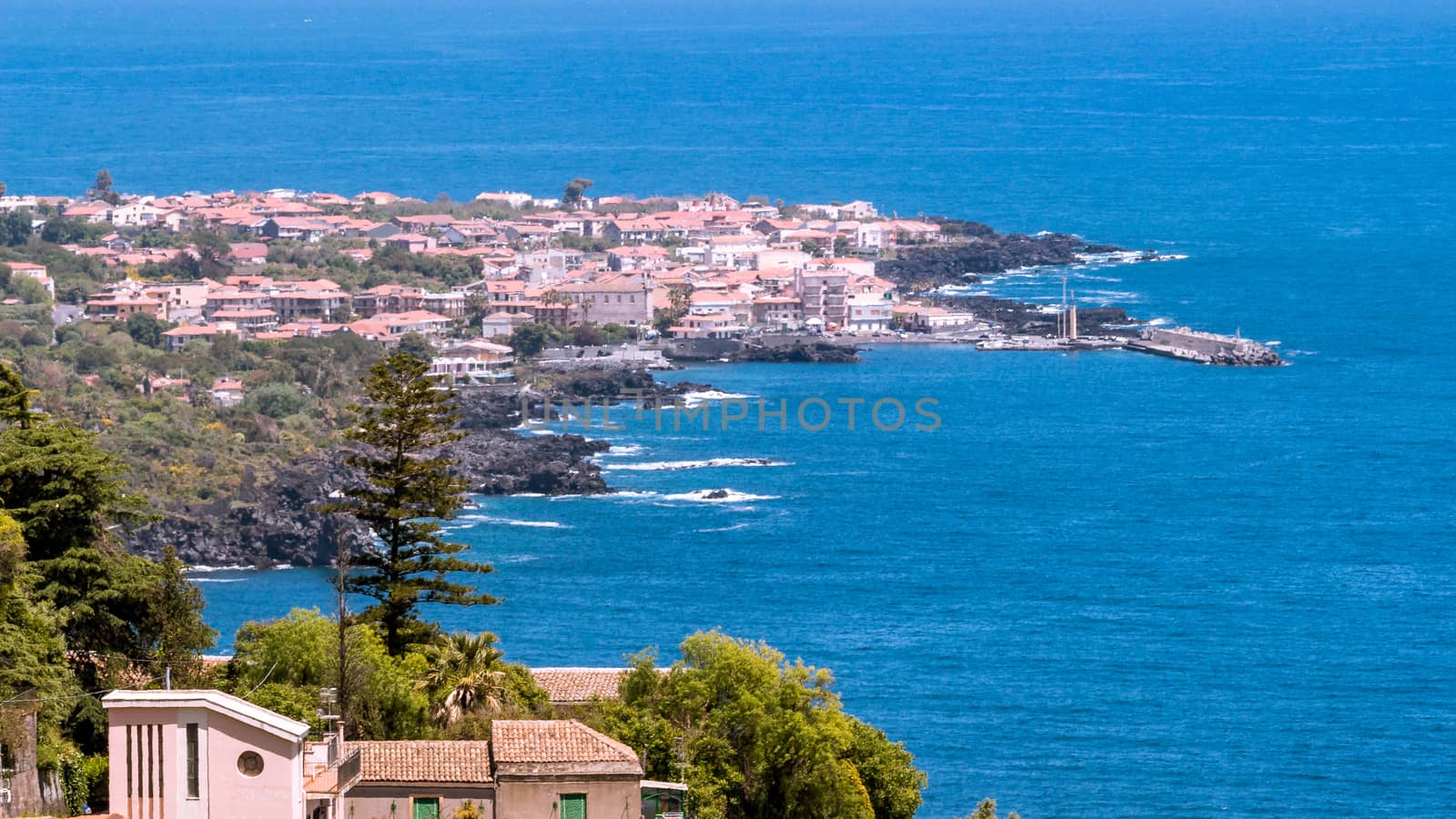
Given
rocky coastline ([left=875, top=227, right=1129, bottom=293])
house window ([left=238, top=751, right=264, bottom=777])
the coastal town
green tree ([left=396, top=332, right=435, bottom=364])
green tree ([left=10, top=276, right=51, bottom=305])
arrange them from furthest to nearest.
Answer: rocky coastline ([left=875, top=227, right=1129, bottom=293]) → green tree ([left=10, top=276, right=51, bottom=305]) → the coastal town → green tree ([left=396, top=332, right=435, bottom=364]) → house window ([left=238, top=751, right=264, bottom=777])

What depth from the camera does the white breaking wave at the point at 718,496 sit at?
7169 cm

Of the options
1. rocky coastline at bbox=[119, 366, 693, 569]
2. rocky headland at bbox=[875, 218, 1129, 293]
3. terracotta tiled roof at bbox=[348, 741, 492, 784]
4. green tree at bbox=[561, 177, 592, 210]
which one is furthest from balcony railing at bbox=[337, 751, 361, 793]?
green tree at bbox=[561, 177, 592, 210]

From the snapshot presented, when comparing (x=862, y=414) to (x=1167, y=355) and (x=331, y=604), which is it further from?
(x=331, y=604)

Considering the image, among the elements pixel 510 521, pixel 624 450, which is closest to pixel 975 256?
pixel 624 450

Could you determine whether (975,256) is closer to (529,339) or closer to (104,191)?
(529,339)

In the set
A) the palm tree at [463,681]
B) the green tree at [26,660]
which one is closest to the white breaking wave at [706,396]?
the palm tree at [463,681]

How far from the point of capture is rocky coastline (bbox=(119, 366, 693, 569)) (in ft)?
207

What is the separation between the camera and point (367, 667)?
31.9 m

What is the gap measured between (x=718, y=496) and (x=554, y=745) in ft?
149

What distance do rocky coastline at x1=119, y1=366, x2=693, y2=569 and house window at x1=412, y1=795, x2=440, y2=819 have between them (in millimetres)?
28688

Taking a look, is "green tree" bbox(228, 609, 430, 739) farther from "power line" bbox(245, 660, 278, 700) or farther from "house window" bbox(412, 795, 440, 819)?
"house window" bbox(412, 795, 440, 819)

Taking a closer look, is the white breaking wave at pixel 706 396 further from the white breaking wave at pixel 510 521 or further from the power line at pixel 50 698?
the power line at pixel 50 698

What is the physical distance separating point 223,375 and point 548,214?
166 feet

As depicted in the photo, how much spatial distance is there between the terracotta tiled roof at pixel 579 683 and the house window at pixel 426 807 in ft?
24.4
